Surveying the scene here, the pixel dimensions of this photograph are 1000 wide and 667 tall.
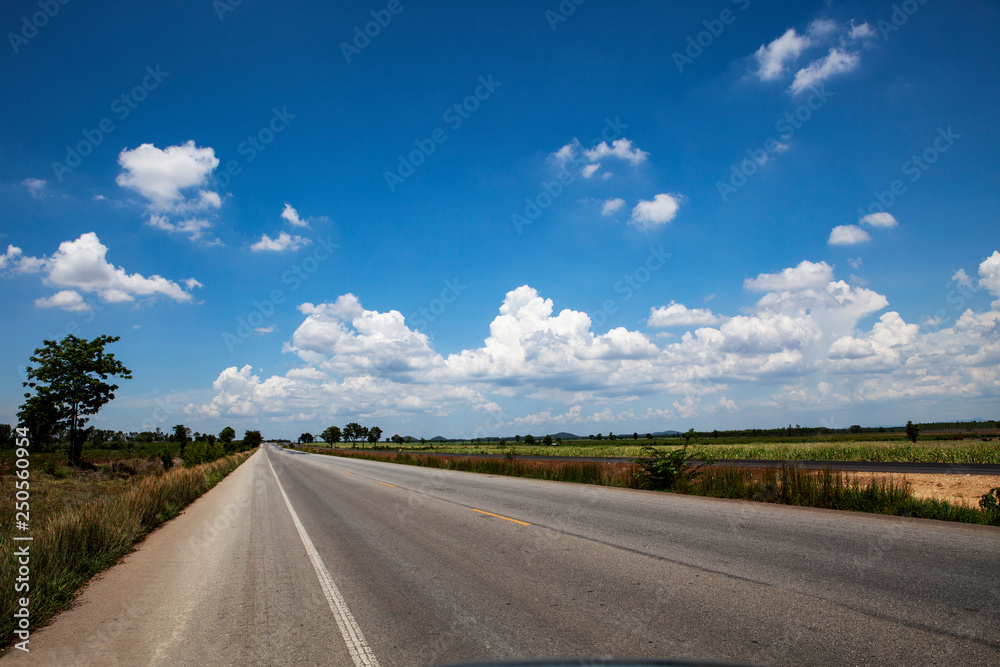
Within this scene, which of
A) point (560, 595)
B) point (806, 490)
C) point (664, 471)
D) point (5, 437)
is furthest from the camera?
point (5, 437)

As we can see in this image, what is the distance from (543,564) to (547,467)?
60.2ft

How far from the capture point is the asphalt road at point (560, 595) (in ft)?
13.0

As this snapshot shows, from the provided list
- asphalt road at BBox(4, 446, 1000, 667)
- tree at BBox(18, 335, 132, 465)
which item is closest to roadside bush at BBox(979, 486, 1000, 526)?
asphalt road at BBox(4, 446, 1000, 667)

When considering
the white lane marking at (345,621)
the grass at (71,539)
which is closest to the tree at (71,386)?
the grass at (71,539)

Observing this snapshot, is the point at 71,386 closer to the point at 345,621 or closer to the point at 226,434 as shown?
the point at 345,621

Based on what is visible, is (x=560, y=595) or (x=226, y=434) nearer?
(x=560, y=595)

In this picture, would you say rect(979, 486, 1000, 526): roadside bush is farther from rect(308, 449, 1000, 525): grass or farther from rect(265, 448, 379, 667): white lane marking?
rect(265, 448, 379, 667): white lane marking

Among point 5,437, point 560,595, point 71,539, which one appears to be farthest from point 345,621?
point 5,437

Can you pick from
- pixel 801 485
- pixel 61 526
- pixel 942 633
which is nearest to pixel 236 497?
pixel 61 526

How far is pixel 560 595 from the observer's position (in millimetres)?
5234

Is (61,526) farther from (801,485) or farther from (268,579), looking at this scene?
(801,485)

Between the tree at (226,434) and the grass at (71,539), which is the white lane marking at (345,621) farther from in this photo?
the tree at (226,434)

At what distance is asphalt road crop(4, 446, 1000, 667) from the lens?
3971mm

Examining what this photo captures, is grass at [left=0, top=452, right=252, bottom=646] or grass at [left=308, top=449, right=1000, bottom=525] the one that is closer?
grass at [left=0, top=452, right=252, bottom=646]
